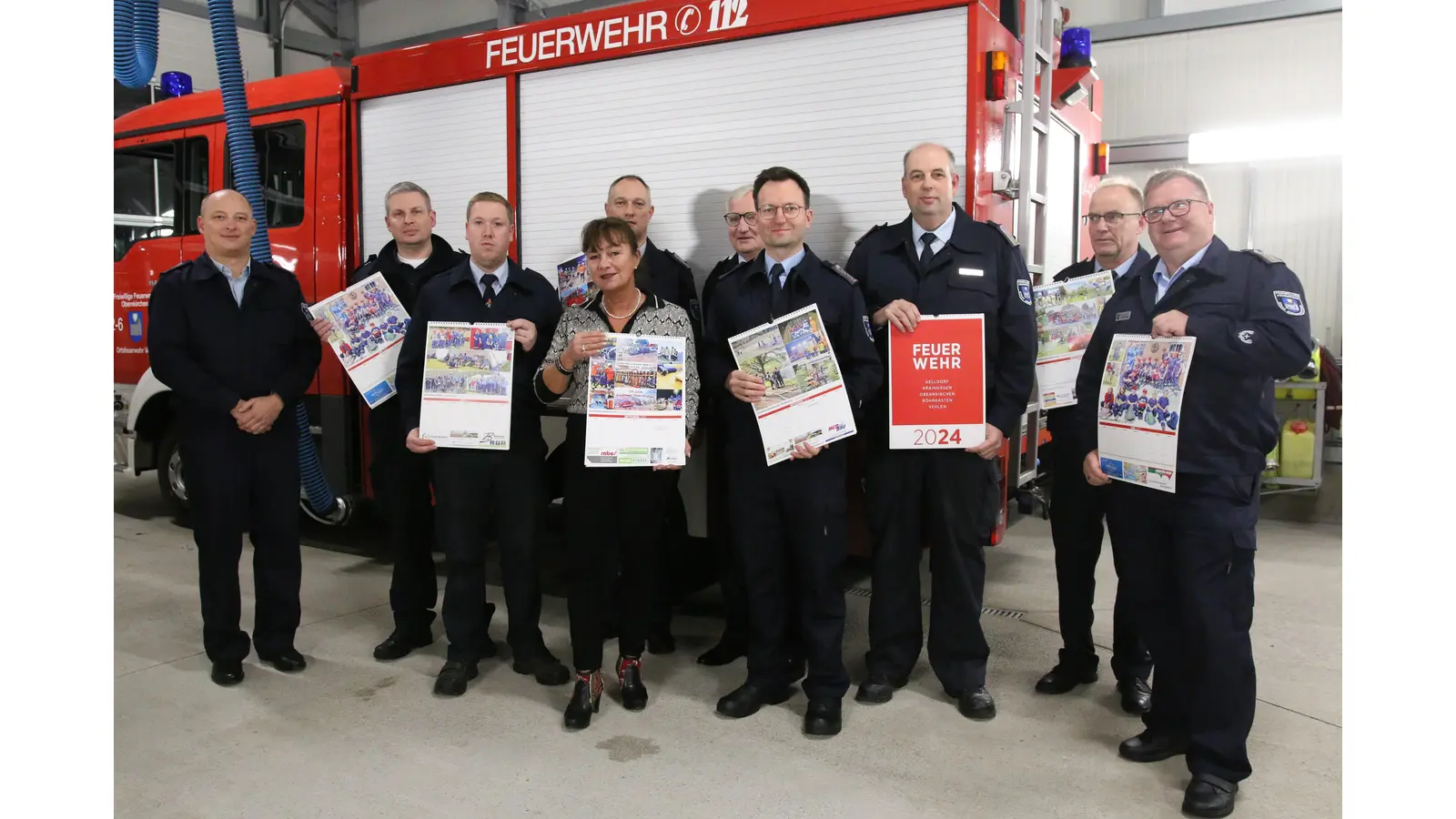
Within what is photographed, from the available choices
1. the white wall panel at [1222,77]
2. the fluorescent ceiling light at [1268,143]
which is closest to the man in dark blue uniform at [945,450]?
the fluorescent ceiling light at [1268,143]

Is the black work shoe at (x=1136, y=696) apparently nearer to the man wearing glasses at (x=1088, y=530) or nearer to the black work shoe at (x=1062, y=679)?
the man wearing glasses at (x=1088, y=530)

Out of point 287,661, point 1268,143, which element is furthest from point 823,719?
point 1268,143

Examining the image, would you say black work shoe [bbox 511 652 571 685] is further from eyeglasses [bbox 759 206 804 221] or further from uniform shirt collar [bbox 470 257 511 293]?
eyeglasses [bbox 759 206 804 221]

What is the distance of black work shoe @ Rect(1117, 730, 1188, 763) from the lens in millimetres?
3076

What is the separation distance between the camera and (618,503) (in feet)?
10.9

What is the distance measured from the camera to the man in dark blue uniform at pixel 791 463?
3229 millimetres

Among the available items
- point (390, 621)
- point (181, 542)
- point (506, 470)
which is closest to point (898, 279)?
point (506, 470)

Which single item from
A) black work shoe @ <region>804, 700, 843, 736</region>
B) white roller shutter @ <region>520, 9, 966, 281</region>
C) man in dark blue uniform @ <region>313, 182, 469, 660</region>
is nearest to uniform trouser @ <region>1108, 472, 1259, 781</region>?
black work shoe @ <region>804, 700, 843, 736</region>

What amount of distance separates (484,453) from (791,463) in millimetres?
1182

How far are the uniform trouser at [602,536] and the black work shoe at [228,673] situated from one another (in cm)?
150

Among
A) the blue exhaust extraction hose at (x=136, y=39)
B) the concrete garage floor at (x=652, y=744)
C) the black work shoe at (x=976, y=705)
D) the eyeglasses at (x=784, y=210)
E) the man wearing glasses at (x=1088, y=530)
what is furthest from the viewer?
the blue exhaust extraction hose at (x=136, y=39)

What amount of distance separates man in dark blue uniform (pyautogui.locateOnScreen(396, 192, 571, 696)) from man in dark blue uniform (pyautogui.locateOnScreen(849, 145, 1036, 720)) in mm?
1255

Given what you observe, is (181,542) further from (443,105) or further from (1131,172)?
(1131,172)

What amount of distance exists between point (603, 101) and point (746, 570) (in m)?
2.25
